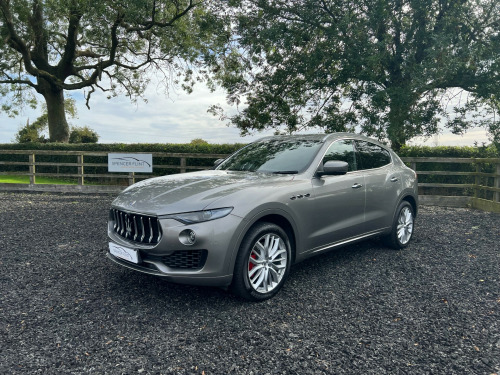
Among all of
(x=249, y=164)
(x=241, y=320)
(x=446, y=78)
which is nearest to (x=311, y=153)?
(x=249, y=164)

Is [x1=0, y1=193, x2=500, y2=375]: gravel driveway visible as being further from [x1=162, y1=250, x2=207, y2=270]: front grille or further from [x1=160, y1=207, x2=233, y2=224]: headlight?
[x1=160, y1=207, x2=233, y2=224]: headlight

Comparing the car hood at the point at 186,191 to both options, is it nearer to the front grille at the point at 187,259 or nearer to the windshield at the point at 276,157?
the windshield at the point at 276,157

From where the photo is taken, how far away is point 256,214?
135 inches

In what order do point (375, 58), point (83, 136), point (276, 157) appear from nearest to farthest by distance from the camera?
point (276, 157)
point (375, 58)
point (83, 136)

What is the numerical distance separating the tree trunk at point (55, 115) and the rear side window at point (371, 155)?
19.3 metres

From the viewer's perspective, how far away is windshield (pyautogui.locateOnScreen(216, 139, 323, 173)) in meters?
4.35

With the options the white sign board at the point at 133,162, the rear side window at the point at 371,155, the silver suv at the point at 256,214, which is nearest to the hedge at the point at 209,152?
the white sign board at the point at 133,162

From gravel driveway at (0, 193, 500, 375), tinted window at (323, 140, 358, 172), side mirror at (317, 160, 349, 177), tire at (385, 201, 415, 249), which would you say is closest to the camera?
gravel driveway at (0, 193, 500, 375)

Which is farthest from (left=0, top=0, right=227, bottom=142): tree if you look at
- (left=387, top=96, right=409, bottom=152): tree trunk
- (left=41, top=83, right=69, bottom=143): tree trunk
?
(left=387, top=96, right=409, bottom=152): tree trunk

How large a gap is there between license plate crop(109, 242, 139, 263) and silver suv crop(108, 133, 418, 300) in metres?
0.01

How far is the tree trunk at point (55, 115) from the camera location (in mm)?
20172

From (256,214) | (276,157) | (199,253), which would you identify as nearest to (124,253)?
(199,253)

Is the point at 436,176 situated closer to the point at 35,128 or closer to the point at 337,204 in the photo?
the point at 337,204

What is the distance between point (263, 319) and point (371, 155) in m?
3.10
